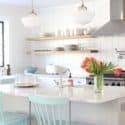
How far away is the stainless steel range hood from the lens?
5.55 metres

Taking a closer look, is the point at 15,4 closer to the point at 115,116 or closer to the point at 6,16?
the point at 6,16

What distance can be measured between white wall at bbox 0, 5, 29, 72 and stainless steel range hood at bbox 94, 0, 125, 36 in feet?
6.46

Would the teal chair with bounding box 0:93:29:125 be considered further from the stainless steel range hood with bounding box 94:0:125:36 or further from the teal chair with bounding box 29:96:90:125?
the stainless steel range hood with bounding box 94:0:125:36

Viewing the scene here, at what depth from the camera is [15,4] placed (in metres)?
7.01

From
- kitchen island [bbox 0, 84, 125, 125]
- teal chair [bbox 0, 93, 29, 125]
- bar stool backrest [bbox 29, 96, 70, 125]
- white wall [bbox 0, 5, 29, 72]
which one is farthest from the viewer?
white wall [bbox 0, 5, 29, 72]

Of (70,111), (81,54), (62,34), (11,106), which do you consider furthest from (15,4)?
(70,111)

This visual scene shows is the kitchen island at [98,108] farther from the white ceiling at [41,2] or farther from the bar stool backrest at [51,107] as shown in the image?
the white ceiling at [41,2]

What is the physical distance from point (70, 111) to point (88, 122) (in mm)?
241

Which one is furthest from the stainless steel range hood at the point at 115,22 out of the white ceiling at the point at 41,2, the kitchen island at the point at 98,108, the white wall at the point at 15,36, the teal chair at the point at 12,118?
the teal chair at the point at 12,118

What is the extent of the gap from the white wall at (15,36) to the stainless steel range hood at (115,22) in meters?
1.97

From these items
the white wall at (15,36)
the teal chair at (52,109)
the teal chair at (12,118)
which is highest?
the white wall at (15,36)

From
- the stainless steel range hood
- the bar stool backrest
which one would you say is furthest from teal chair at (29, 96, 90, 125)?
the stainless steel range hood

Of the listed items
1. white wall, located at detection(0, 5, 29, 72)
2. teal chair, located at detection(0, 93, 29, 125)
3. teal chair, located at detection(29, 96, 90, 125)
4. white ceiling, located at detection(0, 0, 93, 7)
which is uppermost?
white ceiling, located at detection(0, 0, 93, 7)

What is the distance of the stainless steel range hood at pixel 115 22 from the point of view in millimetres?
5555
